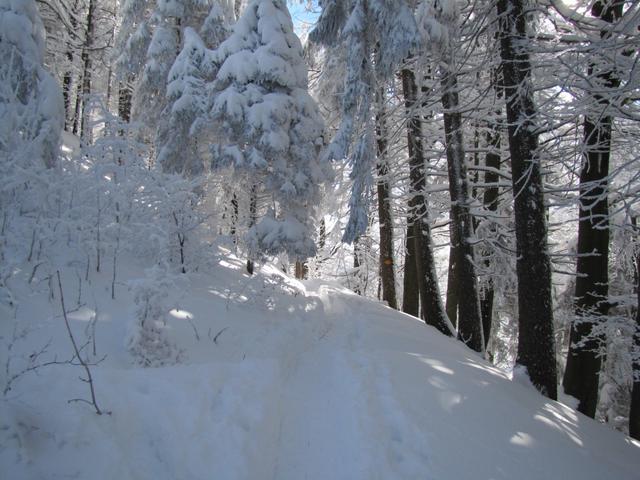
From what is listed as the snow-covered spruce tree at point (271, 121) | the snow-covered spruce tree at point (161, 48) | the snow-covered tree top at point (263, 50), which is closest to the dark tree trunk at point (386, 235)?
the snow-covered spruce tree at point (271, 121)

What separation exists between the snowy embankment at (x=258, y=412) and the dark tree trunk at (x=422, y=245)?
9.50 ft

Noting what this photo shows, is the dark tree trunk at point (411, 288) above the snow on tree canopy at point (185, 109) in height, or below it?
below

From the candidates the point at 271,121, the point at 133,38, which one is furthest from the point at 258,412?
the point at 133,38

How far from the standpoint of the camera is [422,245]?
9.27 m

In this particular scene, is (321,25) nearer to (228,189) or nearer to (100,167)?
(228,189)

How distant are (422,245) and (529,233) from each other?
10.8ft

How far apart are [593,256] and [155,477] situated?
25.4 feet

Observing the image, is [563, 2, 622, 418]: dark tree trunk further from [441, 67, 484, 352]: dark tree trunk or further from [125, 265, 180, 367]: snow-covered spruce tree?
[125, 265, 180, 367]: snow-covered spruce tree

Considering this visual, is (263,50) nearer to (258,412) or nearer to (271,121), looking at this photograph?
(271,121)

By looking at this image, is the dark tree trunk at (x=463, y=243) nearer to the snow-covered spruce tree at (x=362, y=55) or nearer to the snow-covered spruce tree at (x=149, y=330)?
the snow-covered spruce tree at (x=362, y=55)

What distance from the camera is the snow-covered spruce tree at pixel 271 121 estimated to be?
28.6 ft

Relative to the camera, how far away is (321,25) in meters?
8.96

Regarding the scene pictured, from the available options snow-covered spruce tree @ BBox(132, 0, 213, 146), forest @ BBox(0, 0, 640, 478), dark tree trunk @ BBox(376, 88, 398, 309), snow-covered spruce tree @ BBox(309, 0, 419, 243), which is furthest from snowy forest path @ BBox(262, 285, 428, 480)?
snow-covered spruce tree @ BBox(132, 0, 213, 146)

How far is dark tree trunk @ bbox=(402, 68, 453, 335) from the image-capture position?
29.1 feet
